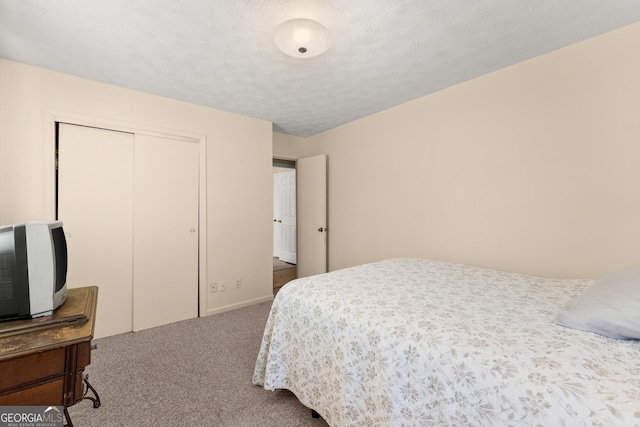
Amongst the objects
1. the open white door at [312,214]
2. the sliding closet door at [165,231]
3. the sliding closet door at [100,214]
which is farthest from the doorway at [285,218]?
the sliding closet door at [100,214]

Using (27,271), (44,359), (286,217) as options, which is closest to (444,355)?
(44,359)

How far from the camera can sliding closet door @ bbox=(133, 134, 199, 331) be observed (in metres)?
2.70

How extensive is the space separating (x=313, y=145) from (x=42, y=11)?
299 centimetres

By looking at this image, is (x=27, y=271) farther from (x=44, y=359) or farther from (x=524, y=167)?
(x=524, y=167)

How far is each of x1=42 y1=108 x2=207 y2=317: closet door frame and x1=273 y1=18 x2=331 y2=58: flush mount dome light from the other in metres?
1.73

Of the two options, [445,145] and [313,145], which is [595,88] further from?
[313,145]

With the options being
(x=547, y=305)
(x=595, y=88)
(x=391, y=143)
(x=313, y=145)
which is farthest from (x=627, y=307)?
(x=313, y=145)

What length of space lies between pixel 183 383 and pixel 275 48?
2398 mm

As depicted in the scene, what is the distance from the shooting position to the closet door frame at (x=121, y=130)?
2232 millimetres

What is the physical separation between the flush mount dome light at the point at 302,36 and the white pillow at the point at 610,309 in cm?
180

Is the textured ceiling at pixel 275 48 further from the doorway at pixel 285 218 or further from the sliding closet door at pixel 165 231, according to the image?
the doorway at pixel 285 218

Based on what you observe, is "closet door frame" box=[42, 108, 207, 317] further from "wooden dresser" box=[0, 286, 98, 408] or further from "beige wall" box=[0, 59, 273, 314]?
"wooden dresser" box=[0, 286, 98, 408]

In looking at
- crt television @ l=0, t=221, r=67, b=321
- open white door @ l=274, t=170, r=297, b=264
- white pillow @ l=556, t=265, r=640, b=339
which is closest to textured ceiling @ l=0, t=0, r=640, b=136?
crt television @ l=0, t=221, r=67, b=321

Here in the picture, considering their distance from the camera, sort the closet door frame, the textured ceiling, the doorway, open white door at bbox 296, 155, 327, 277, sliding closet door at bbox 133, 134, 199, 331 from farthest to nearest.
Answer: the doorway
open white door at bbox 296, 155, 327, 277
sliding closet door at bbox 133, 134, 199, 331
the closet door frame
the textured ceiling
